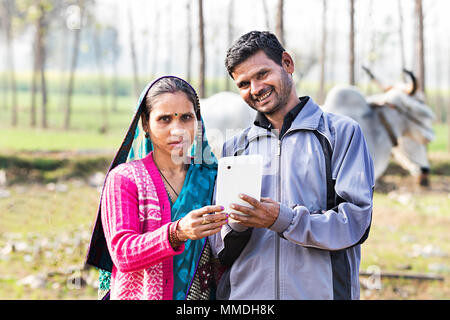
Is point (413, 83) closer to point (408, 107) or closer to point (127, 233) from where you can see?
point (408, 107)

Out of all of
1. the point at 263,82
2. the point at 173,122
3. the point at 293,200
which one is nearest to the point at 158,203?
the point at 173,122

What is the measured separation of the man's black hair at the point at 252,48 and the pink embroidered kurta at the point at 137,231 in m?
0.59

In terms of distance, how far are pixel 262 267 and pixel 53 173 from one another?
10444mm

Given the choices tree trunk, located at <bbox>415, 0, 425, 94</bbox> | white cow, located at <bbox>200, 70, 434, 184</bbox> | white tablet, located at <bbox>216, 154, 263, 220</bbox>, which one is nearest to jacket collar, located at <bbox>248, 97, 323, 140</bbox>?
white tablet, located at <bbox>216, 154, 263, 220</bbox>

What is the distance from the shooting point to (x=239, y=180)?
1.81m

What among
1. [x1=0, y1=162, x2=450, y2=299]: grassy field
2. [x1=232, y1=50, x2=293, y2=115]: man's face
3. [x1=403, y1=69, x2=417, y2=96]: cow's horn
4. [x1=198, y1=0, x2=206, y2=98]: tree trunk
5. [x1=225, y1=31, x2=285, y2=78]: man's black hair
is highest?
[x1=198, y1=0, x2=206, y2=98]: tree trunk

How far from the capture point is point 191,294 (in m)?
2.10

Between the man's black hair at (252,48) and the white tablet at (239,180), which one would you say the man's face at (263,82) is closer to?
the man's black hair at (252,48)

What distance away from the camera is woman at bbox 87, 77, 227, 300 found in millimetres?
1896

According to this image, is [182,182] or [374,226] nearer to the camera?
[182,182]

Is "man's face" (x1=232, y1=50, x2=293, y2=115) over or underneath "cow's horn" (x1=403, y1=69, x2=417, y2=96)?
underneath

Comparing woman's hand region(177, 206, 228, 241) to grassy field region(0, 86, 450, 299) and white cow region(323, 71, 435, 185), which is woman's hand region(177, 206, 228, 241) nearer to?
grassy field region(0, 86, 450, 299)
